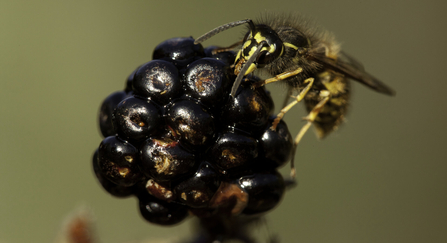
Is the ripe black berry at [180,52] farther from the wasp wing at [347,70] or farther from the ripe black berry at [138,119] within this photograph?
the wasp wing at [347,70]

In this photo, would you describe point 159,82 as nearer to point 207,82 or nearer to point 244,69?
point 207,82

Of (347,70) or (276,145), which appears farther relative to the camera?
(347,70)

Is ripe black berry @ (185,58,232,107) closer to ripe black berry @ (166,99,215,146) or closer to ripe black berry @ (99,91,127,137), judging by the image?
ripe black berry @ (166,99,215,146)

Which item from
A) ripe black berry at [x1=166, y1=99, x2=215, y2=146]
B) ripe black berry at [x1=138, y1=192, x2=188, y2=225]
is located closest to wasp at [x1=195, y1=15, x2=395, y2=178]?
ripe black berry at [x1=166, y1=99, x2=215, y2=146]

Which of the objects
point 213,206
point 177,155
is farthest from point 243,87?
point 213,206

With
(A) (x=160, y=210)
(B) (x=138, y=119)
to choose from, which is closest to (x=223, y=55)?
(B) (x=138, y=119)

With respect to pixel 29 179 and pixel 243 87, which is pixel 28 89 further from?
pixel 243 87

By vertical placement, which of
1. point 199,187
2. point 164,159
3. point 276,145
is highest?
point 276,145
